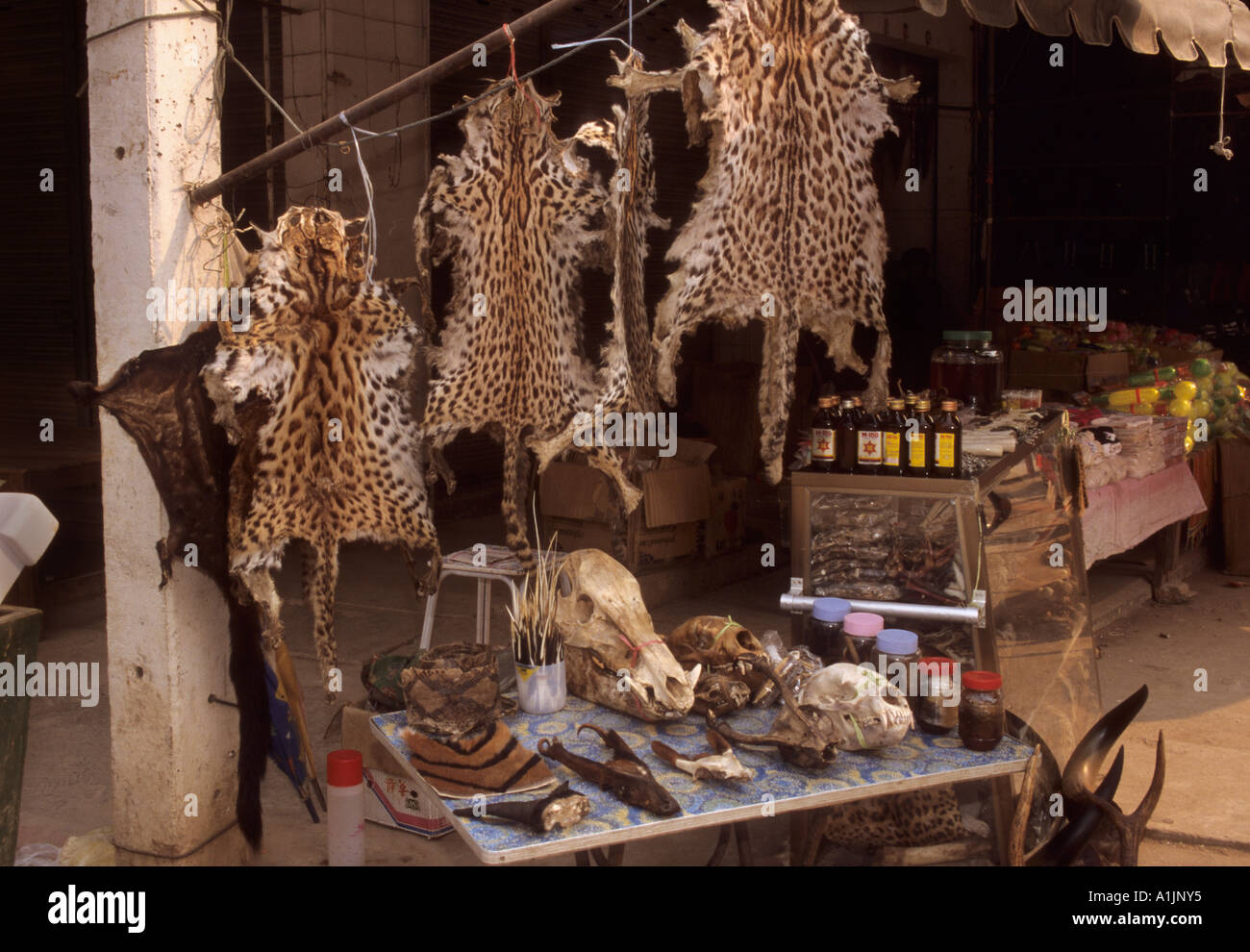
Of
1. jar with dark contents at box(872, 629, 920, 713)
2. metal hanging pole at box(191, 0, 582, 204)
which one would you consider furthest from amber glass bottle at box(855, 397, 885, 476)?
metal hanging pole at box(191, 0, 582, 204)

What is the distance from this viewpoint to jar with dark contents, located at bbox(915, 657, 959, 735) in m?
2.97

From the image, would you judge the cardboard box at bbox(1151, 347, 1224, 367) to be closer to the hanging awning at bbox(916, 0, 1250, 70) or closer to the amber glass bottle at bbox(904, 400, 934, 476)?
the hanging awning at bbox(916, 0, 1250, 70)

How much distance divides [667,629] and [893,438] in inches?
121

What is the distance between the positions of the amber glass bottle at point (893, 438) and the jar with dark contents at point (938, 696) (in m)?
0.86

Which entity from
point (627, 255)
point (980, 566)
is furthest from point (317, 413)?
point (980, 566)

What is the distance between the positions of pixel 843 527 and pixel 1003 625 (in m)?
0.65

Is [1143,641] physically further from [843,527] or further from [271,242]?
[271,242]

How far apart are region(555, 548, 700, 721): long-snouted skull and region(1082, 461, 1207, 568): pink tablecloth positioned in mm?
3249

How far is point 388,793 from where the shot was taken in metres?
4.15

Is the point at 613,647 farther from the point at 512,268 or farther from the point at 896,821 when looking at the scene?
the point at 896,821

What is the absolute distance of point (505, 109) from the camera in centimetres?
299

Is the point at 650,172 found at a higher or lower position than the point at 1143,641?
higher
